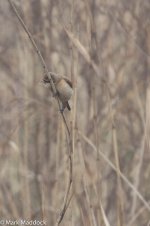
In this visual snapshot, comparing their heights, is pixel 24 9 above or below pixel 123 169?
above

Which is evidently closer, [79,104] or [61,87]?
[61,87]

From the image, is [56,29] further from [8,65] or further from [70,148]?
[70,148]

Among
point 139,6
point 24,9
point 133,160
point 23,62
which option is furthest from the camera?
point 133,160

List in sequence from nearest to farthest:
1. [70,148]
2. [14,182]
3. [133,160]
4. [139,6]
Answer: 1. [70,148]
2. [139,6]
3. [133,160]
4. [14,182]

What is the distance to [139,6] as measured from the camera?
1.92 meters

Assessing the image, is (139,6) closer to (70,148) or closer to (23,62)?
(23,62)

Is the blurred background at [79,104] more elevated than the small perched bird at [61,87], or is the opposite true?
the blurred background at [79,104]

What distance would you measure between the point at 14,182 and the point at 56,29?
2.20 feet

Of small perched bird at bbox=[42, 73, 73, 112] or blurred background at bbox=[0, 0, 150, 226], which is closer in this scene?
small perched bird at bbox=[42, 73, 73, 112]

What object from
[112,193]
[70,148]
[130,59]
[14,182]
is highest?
[130,59]

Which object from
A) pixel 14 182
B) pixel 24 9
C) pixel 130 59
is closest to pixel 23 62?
pixel 24 9

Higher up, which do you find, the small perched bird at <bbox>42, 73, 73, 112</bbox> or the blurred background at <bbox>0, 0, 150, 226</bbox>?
the blurred background at <bbox>0, 0, 150, 226</bbox>

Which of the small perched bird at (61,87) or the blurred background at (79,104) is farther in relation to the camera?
the blurred background at (79,104)

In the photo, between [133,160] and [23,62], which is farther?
[133,160]
